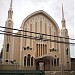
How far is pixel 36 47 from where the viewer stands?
70.0 ft

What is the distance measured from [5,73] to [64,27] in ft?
58.2

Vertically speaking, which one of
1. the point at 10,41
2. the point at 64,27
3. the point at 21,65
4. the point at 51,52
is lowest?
the point at 21,65

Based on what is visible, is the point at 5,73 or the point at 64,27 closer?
the point at 5,73

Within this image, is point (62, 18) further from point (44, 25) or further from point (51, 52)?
point (51, 52)

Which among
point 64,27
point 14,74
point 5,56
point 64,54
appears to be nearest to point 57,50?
point 64,54

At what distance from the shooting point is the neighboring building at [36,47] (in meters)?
20.3

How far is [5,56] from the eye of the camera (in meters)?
19.9

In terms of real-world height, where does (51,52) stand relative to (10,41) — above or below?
below

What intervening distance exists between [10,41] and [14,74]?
14.0 metres

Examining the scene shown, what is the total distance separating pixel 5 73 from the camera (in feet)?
21.4

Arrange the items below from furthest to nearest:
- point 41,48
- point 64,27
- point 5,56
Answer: point 64,27 < point 41,48 < point 5,56

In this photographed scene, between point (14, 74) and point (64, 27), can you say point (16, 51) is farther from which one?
point (14, 74)

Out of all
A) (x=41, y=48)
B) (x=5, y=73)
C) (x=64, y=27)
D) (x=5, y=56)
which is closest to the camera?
(x=5, y=73)

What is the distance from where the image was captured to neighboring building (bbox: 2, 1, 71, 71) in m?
20.3
